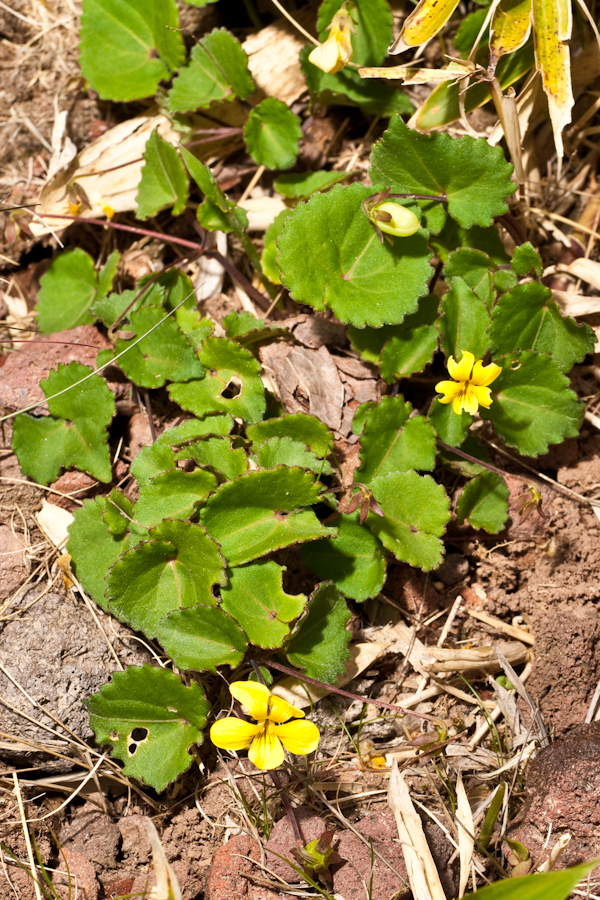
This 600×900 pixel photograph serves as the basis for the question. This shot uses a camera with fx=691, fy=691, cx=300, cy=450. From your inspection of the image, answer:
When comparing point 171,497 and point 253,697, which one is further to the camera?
point 171,497

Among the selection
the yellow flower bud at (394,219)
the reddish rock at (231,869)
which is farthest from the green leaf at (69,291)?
the reddish rock at (231,869)

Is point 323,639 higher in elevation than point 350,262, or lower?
lower

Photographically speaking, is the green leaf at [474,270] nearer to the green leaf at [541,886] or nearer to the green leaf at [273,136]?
the green leaf at [273,136]

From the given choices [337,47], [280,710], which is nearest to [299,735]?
[280,710]

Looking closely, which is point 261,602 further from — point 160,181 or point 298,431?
point 160,181

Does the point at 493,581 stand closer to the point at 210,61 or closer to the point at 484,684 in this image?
the point at 484,684

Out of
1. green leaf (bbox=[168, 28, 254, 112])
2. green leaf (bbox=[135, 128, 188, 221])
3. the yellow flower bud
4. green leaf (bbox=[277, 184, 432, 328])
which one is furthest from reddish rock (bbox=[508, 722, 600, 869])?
green leaf (bbox=[168, 28, 254, 112])
